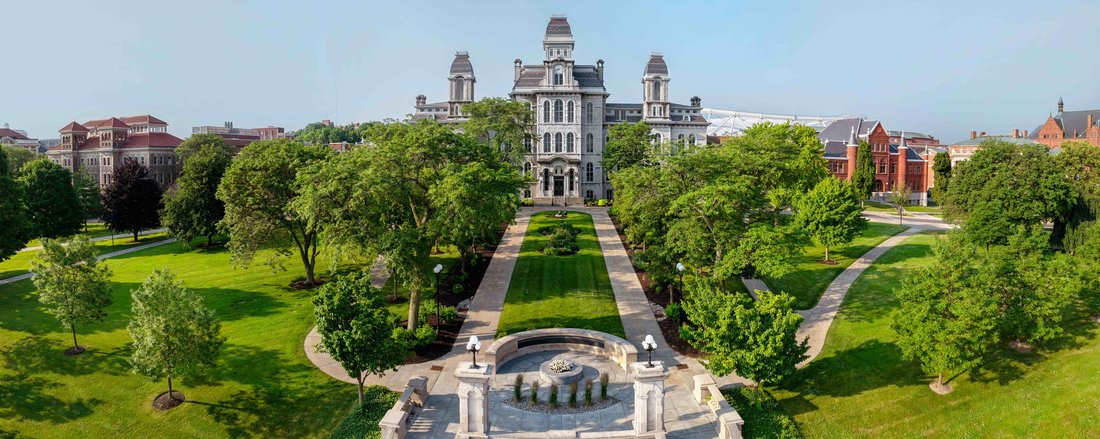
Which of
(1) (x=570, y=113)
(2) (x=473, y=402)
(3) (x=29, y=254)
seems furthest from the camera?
(1) (x=570, y=113)

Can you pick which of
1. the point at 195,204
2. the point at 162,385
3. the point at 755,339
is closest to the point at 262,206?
the point at 162,385

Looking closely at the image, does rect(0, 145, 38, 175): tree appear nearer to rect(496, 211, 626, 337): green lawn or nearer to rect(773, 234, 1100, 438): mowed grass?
rect(496, 211, 626, 337): green lawn

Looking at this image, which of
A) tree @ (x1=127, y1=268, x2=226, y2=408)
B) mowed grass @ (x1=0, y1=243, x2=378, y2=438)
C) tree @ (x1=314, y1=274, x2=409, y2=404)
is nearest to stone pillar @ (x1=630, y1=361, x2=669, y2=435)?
tree @ (x1=314, y1=274, x2=409, y2=404)

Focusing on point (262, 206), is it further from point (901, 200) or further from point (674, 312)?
point (901, 200)

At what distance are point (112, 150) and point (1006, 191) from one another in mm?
103794

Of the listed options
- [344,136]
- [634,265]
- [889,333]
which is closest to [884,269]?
[889,333]

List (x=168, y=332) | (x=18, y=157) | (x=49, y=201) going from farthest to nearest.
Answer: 1. (x=18, y=157)
2. (x=49, y=201)
3. (x=168, y=332)

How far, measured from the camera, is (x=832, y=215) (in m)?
39.4

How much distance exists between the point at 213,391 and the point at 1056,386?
29899 mm

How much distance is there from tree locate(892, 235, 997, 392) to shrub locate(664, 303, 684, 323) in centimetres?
923

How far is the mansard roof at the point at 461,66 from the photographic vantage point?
3132 inches

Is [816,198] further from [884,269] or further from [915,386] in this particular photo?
[915,386]

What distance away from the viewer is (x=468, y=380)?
18172mm

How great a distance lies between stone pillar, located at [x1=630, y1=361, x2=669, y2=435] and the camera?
Answer: 1834 centimetres
